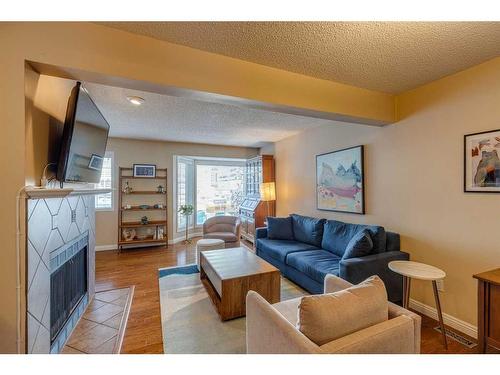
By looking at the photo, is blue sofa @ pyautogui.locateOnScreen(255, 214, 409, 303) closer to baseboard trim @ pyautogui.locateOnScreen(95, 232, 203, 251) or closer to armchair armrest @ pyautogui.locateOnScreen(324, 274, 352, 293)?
armchair armrest @ pyautogui.locateOnScreen(324, 274, 352, 293)

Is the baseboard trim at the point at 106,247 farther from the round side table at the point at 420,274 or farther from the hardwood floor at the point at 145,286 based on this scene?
the round side table at the point at 420,274

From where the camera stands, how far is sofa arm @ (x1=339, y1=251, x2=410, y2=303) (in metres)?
2.11

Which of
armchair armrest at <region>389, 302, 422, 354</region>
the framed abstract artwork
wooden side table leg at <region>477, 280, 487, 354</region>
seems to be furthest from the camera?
the framed abstract artwork

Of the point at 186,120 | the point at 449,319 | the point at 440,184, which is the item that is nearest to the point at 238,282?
the point at 449,319

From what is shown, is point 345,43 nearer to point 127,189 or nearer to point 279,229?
point 279,229

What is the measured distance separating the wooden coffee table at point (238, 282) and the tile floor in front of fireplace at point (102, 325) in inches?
36.4

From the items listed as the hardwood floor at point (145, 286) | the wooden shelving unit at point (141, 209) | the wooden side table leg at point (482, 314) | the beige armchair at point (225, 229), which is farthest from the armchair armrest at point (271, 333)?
the wooden shelving unit at point (141, 209)

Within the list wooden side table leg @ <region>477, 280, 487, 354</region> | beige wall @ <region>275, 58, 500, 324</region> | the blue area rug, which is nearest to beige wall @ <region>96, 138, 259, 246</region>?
the blue area rug

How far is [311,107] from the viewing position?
2107 millimetres

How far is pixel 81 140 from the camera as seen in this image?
1.72m

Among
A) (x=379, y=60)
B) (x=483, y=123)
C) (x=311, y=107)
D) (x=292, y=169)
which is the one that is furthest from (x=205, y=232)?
(x=483, y=123)

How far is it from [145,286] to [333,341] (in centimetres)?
271

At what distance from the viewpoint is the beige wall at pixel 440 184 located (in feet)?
6.14

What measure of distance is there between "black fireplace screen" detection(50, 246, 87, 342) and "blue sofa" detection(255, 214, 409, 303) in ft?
7.76
